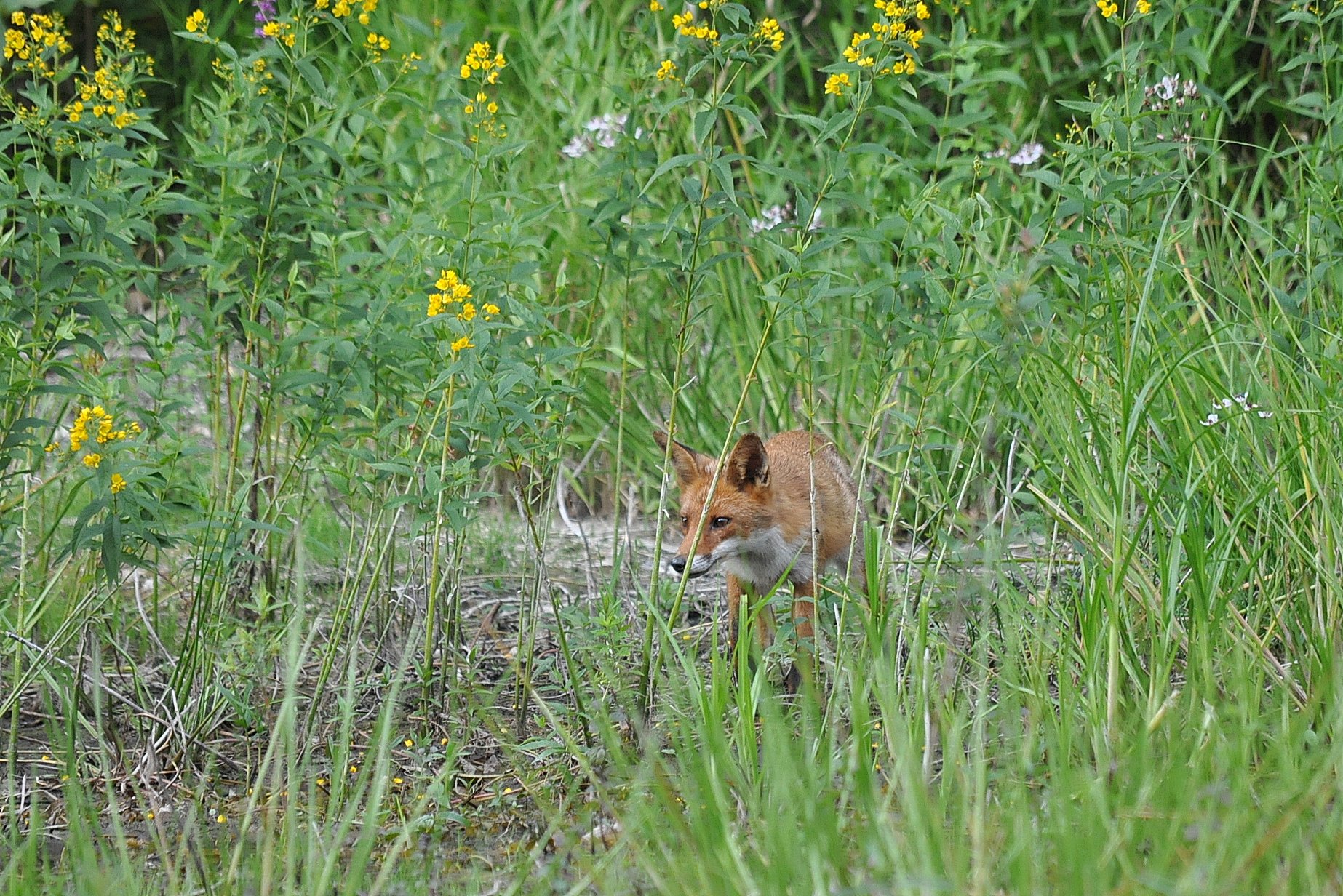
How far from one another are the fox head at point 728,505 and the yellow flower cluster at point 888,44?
144 cm

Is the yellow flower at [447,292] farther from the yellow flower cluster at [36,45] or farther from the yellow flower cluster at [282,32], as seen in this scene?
the yellow flower cluster at [36,45]

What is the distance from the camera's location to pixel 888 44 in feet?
10.8

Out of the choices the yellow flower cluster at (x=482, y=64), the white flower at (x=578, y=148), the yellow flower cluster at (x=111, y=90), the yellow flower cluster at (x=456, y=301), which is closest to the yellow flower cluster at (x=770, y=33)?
the yellow flower cluster at (x=482, y=64)

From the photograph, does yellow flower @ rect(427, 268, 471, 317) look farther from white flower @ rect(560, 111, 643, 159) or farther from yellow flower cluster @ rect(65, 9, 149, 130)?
white flower @ rect(560, 111, 643, 159)

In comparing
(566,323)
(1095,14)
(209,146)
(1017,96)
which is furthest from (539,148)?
(209,146)

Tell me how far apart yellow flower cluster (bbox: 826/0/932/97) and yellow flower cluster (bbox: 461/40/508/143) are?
82 cm

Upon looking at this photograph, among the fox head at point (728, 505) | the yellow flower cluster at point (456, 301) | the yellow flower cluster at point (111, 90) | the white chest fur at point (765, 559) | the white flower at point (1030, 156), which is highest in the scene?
the white flower at point (1030, 156)

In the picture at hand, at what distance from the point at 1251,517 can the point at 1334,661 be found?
3.45ft

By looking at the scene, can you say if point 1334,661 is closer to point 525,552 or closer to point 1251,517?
point 1251,517

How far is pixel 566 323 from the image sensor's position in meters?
6.44

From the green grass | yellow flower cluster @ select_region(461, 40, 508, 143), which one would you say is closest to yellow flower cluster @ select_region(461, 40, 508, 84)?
yellow flower cluster @ select_region(461, 40, 508, 143)

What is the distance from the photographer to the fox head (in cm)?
457

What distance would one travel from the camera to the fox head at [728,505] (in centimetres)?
457

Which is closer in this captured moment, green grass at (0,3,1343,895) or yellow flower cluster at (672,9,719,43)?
green grass at (0,3,1343,895)
